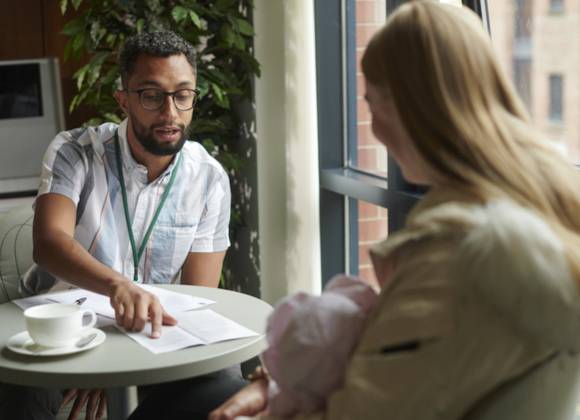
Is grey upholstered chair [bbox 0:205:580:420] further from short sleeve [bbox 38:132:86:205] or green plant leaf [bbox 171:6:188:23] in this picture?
green plant leaf [bbox 171:6:188:23]

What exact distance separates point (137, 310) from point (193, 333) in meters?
0.12

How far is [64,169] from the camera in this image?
2289 millimetres

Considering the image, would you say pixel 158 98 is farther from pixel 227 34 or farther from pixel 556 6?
pixel 556 6

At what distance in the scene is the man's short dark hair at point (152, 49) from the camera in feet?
7.84

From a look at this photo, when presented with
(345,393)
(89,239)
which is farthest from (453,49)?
(89,239)

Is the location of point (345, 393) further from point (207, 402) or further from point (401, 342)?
point (207, 402)

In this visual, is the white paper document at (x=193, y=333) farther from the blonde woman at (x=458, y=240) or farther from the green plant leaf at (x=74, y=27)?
the green plant leaf at (x=74, y=27)

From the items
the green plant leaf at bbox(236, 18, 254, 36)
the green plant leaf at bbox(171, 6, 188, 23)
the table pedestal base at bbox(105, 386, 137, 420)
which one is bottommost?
the table pedestal base at bbox(105, 386, 137, 420)

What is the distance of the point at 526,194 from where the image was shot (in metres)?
1.00

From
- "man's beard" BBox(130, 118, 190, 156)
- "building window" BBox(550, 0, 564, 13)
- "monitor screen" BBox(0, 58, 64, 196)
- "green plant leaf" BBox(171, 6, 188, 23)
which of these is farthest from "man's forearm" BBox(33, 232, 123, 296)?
"monitor screen" BBox(0, 58, 64, 196)

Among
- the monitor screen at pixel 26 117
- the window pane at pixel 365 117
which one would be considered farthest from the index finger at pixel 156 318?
the monitor screen at pixel 26 117

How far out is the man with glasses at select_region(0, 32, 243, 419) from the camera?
233 centimetres

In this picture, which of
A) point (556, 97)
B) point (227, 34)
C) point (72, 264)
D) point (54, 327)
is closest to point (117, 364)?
point (54, 327)

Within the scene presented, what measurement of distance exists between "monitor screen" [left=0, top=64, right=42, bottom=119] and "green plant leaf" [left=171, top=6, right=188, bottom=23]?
43.2 inches
